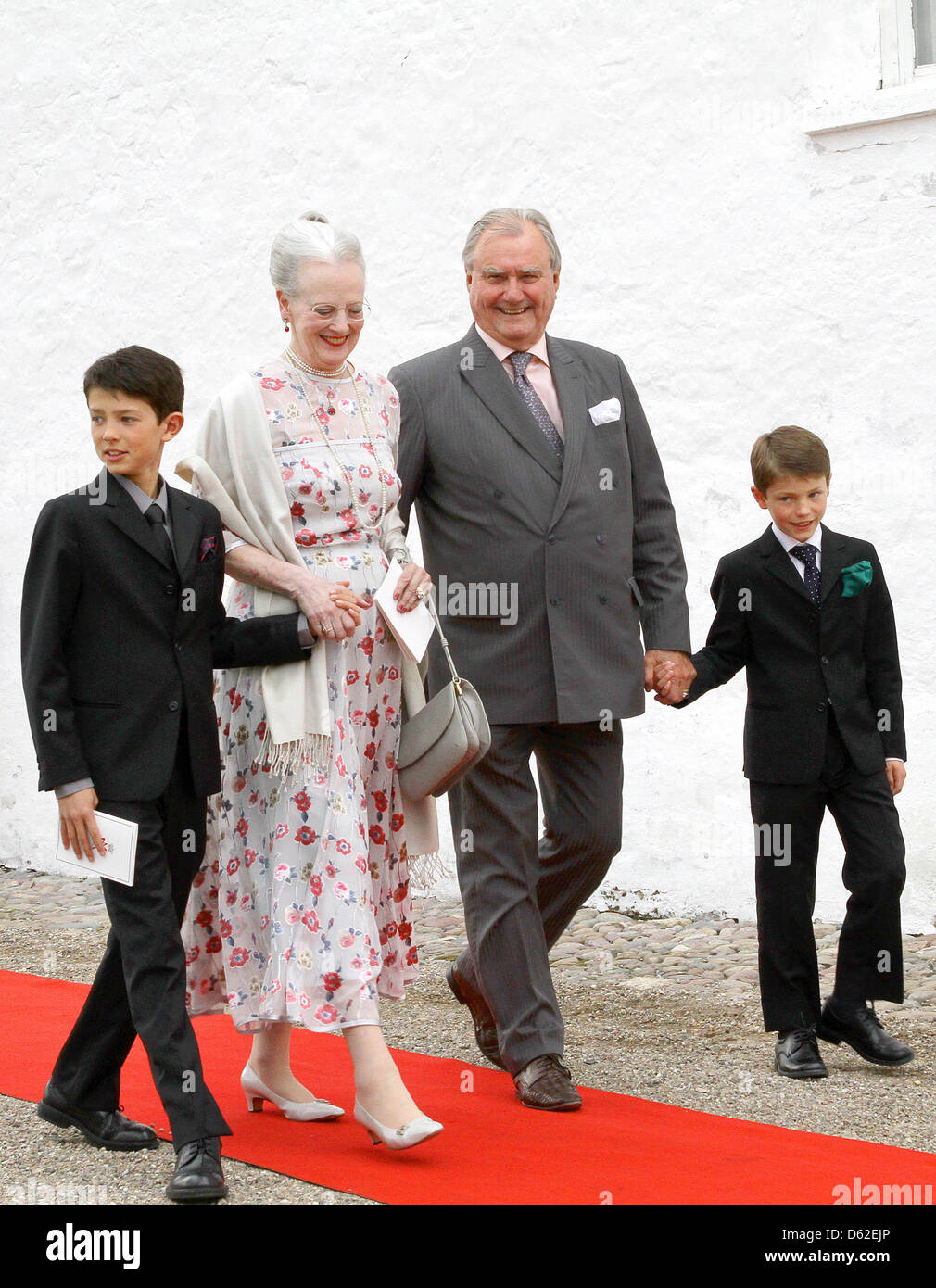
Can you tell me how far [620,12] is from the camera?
6.73 meters

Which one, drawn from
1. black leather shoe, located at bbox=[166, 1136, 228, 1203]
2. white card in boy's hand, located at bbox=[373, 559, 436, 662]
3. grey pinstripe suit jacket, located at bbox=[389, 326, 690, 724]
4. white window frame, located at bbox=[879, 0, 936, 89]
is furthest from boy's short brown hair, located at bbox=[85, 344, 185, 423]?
white window frame, located at bbox=[879, 0, 936, 89]

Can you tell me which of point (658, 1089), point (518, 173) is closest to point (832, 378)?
point (518, 173)

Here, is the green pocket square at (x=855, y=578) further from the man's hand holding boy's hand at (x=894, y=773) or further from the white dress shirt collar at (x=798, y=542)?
the man's hand holding boy's hand at (x=894, y=773)

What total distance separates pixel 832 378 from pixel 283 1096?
149 inches

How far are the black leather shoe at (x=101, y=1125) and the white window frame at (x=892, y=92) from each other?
4.61 m

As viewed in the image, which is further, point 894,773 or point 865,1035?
point 894,773

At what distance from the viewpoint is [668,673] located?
4359 mm

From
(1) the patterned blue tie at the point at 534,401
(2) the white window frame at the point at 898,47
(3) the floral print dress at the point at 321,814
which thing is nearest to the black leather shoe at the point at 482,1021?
(3) the floral print dress at the point at 321,814

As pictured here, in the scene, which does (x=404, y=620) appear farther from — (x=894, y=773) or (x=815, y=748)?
(x=894, y=773)

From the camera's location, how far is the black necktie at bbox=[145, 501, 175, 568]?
11.2ft

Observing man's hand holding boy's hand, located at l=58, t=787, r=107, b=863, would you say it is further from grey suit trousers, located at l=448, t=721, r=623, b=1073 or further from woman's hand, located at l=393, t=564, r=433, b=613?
grey suit trousers, located at l=448, t=721, r=623, b=1073

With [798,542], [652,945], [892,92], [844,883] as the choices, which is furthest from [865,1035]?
[892,92]

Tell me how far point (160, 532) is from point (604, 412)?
1402mm

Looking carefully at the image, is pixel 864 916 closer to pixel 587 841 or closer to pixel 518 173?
pixel 587 841
